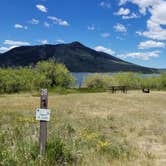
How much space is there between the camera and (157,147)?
11398mm

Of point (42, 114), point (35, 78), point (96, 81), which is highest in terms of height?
point (35, 78)

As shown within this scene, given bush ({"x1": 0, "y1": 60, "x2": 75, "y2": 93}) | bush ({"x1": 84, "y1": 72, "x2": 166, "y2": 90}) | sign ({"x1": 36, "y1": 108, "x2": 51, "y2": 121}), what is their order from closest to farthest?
sign ({"x1": 36, "y1": 108, "x2": 51, "y2": 121}) < bush ({"x1": 0, "y1": 60, "x2": 75, "y2": 93}) < bush ({"x1": 84, "y1": 72, "x2": 166, "y2": 90})

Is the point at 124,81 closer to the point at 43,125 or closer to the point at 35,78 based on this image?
the point at 35,78

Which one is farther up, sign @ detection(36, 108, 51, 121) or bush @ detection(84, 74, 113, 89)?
bush @ detection(84, 74, 113, 89)

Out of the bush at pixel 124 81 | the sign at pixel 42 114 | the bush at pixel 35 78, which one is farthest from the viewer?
the bush at pixel 124 81

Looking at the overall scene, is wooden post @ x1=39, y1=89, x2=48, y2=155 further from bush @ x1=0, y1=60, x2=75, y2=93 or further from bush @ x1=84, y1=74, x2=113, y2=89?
bush @ x1=84, y1=74, x2=113, y2=89

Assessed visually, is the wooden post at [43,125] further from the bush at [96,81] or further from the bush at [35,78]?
the bush at [96,81]

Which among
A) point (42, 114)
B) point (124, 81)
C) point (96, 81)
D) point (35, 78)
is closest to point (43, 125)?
point (42, 114)

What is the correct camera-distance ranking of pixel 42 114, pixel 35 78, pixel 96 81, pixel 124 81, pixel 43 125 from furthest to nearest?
1. pixel 124 81
2. pixel 96 81
3. pixel 35 78
4. pixel 43 125
5. pixel 42 114

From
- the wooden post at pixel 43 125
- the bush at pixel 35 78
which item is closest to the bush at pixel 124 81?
the bush at pixel 35 78

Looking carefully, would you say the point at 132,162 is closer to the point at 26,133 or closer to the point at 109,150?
the point at 109,150

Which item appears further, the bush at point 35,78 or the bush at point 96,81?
the bush at point 96,81

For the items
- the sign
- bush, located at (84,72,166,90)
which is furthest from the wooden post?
bush, located at (84,72,166,90)

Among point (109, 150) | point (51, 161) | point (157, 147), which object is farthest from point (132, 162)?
point (157, 147)
